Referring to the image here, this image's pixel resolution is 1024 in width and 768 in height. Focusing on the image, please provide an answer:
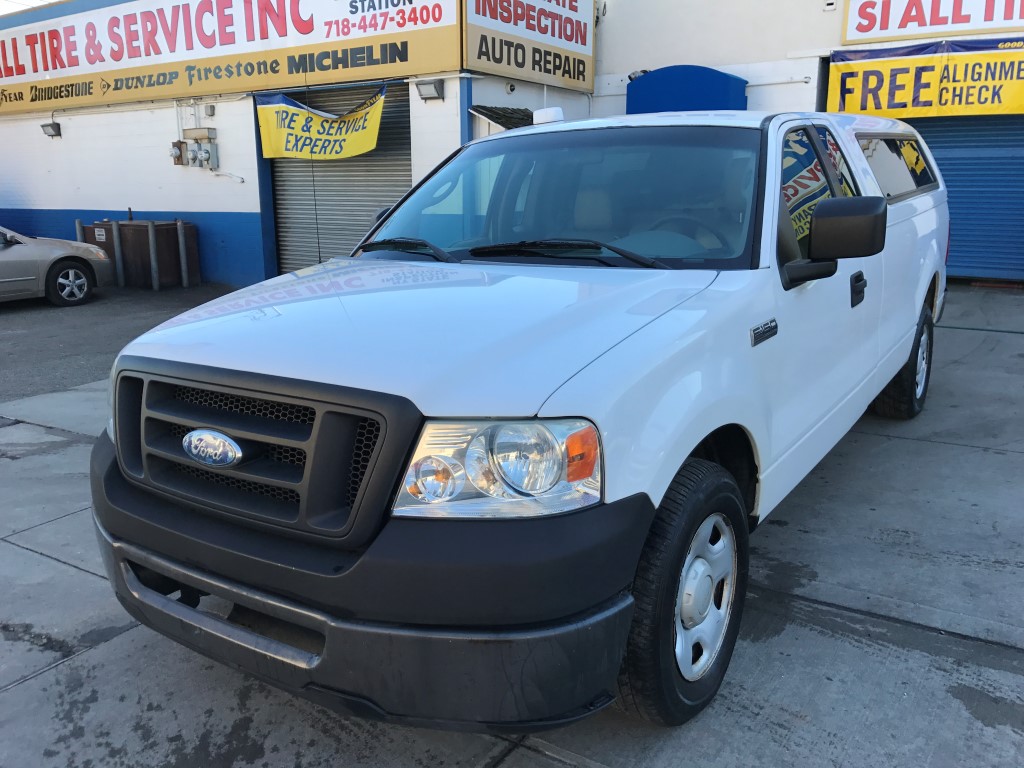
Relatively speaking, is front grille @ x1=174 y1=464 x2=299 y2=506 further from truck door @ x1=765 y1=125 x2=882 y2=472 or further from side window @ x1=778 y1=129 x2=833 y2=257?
side window @ x1=778 y1=129 x2=833 y2=257

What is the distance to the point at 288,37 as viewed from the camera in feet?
40.2

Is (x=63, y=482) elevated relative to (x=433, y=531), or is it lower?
lower

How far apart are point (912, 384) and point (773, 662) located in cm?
322

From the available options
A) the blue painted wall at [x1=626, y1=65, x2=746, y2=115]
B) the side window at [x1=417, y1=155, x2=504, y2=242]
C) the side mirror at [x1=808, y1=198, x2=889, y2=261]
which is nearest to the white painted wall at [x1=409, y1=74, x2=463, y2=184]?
the blue painted wall at [x1=626, y1=65, x2=746, y2=115]

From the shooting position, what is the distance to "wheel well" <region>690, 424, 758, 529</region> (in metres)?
2.83

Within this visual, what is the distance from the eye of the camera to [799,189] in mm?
3506

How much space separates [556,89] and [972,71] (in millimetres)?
5551

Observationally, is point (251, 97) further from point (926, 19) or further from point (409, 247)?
point (409, 247)

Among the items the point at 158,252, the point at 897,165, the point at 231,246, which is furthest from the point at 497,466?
the point at 158,252

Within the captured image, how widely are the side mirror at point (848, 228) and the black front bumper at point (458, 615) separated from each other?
4.68 feet

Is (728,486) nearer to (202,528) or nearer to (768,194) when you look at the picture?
(768,194)

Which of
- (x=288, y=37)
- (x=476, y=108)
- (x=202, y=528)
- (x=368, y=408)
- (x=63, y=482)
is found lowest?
(x=63, y=482)

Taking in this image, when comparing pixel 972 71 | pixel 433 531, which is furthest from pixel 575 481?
pixel 972 71

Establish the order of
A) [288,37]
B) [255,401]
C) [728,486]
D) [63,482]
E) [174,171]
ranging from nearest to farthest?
[255,401] → [728,486] → [63,482] → [288,37] → [174,171]
